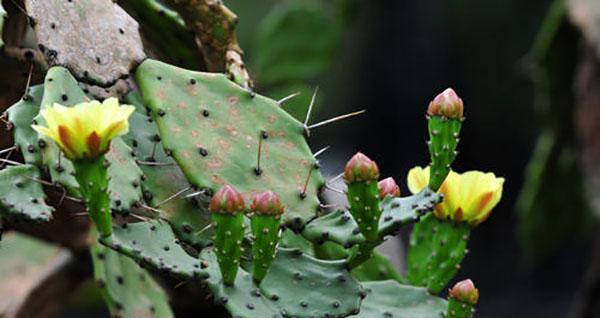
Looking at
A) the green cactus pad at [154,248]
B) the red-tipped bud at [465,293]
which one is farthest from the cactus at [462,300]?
the green cactus pad at [154,248]

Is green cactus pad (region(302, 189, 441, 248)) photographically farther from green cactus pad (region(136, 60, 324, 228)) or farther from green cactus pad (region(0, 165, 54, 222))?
green cactus pad (region(0, 165, 54, 222))

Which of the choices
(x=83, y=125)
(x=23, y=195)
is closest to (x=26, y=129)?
(x=23, y=195)

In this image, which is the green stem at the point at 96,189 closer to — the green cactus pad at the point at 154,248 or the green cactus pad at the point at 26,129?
the green cactus pad at the point at 154,248

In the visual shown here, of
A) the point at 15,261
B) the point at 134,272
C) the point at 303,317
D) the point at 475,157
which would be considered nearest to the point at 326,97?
the point at 475,157

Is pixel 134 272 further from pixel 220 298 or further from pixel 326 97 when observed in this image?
pixel 326 97

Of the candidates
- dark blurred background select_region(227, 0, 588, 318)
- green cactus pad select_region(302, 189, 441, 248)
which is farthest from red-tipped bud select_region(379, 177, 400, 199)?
dark blurred background select_region(227, 0, 588, 318)

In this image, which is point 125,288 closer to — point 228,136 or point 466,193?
point 228,136
